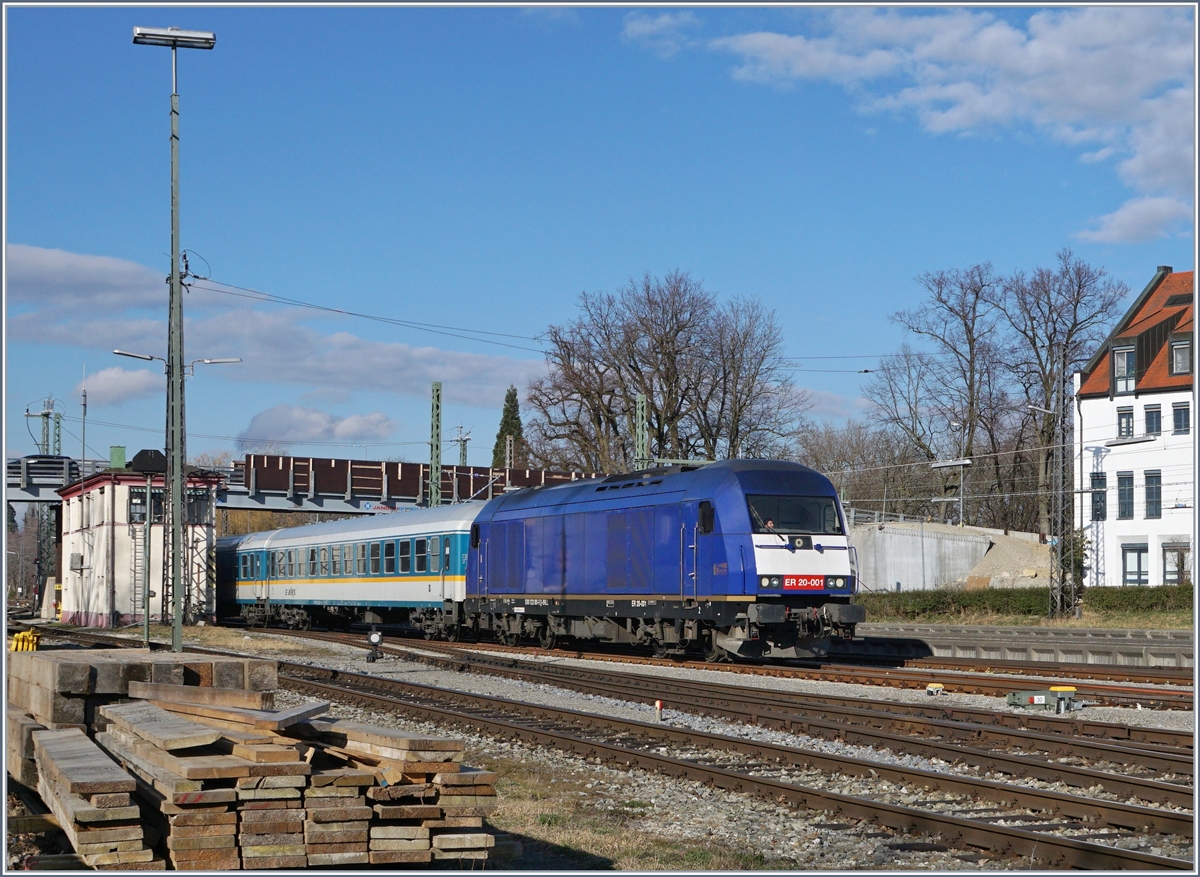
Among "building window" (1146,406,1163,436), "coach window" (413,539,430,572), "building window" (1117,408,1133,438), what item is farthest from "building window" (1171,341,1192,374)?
"coach window" (413,539,430,572)

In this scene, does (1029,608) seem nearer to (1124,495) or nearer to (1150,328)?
(1124,495)

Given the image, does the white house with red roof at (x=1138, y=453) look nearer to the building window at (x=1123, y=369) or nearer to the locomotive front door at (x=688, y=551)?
the building window at (x=1123, y=369)

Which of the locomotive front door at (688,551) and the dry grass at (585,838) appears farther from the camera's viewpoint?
the locomotive front door at (688,551)

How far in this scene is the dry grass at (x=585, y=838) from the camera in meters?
8.34

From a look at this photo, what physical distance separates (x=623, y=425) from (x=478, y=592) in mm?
29116

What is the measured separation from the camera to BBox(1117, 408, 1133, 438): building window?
5734 cm

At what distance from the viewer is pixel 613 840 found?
899 cm

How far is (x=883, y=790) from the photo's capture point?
35.3 feet

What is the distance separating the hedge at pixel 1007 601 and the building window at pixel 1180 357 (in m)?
Answer: 14.7

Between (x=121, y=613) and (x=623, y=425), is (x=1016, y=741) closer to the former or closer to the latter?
(x=121, y=613)

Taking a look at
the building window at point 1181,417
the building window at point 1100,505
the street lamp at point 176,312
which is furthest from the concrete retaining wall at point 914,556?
the street lamp at point 176,312

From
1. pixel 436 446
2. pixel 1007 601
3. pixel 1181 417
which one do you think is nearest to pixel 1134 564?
pixel 1181 417

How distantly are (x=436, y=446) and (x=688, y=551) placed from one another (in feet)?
79.1

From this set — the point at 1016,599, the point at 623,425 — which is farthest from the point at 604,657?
the point at 623,425
